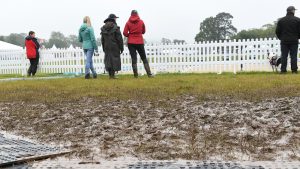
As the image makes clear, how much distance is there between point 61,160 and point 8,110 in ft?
11.5

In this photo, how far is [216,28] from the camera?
91500 mm

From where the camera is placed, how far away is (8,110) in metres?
7.14

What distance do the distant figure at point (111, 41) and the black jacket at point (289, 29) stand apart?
478 centimetres

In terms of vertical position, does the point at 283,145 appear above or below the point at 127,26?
below

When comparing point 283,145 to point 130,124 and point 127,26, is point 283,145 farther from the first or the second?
point 127,26

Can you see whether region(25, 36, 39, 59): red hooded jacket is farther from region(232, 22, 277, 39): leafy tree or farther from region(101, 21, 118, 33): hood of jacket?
region(232, 22, 277, 39): leafy tree

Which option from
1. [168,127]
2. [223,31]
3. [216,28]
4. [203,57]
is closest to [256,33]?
[216,28]

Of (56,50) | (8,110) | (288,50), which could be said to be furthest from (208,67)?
(8,110)

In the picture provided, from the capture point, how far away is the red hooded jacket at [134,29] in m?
13.0

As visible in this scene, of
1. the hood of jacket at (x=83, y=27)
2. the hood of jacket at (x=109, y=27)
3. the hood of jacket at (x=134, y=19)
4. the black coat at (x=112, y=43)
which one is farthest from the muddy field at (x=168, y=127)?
the hood of jacket at (x=83, y=27)

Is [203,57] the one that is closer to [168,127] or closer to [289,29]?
[289,29]

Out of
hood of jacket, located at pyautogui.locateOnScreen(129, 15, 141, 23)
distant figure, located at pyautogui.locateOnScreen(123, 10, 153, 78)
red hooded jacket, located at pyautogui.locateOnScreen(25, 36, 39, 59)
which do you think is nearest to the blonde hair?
distant figure, located at pyautogui.locateOnScreen(123, 10, 153, 78)

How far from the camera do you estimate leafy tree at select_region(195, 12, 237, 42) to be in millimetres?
83250

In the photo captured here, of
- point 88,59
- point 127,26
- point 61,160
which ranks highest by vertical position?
point 127,26
